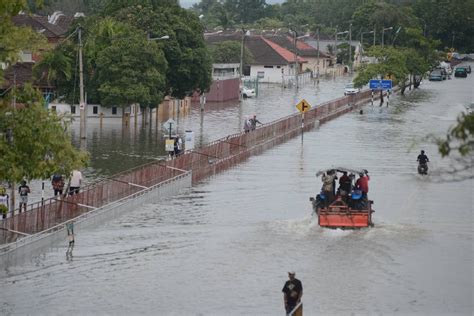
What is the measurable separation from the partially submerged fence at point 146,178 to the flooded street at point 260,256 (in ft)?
2.97

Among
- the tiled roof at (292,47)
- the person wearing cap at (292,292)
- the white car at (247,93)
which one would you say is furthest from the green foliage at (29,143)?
the tiled roof at (292,47)

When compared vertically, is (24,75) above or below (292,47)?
below

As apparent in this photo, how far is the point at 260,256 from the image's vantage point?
103 feet

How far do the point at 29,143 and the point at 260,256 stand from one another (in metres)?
10.7

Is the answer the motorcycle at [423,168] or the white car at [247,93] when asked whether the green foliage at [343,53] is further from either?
the motorcycle at [423,168]

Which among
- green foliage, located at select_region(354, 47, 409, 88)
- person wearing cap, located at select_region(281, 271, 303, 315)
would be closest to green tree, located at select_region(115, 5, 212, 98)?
green foliage, located at select_region(354, 47, 409, 88)

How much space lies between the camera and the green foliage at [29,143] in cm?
2202

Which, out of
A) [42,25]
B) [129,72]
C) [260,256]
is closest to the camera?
[260,256]

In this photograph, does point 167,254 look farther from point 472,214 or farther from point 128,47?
point 128,47

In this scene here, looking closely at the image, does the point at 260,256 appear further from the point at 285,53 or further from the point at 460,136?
the point at 285,53

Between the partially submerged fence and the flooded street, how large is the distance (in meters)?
0.91

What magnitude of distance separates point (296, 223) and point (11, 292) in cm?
1199

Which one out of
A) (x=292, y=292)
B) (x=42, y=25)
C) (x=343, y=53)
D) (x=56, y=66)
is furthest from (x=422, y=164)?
(x=343, y=53)

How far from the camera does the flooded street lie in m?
26.5
